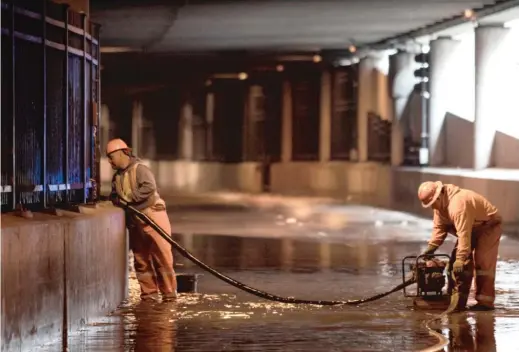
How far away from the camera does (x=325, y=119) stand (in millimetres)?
42750

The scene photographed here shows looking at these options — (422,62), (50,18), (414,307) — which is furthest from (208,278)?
(422,62)

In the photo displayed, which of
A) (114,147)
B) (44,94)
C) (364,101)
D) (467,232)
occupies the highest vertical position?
(364,101)

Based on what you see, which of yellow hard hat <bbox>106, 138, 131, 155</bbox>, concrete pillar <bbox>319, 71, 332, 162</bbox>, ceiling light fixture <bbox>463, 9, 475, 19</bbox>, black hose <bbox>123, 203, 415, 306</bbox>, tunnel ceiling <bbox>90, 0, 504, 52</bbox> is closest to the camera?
black hose <bbox>123, 203, 415, 306</bbox>

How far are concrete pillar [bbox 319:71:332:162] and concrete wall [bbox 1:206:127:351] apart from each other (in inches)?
1150

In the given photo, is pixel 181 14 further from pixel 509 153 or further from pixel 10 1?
pixel 10 1

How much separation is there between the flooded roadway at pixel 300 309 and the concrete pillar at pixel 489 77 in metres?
4.70

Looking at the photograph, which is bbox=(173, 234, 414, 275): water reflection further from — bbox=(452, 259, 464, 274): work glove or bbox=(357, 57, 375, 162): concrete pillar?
bbox=(357, 57, 375, 162): concrete pillar

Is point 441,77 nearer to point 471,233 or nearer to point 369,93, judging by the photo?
point 369,93

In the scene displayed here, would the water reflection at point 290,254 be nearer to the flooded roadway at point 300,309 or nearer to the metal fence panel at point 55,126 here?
the flooded roadway at point 300,309

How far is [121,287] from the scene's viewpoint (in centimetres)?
1356

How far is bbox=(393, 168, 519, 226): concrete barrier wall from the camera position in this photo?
24469mm

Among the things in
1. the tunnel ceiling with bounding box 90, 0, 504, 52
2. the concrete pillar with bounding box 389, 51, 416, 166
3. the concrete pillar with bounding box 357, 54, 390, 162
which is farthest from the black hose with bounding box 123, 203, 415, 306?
the concrete pillar with bounding box 357, 54, 390, 162

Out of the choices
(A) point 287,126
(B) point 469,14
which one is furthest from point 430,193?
(A) point 287,126

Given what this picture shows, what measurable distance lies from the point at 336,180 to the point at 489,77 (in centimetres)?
1242
